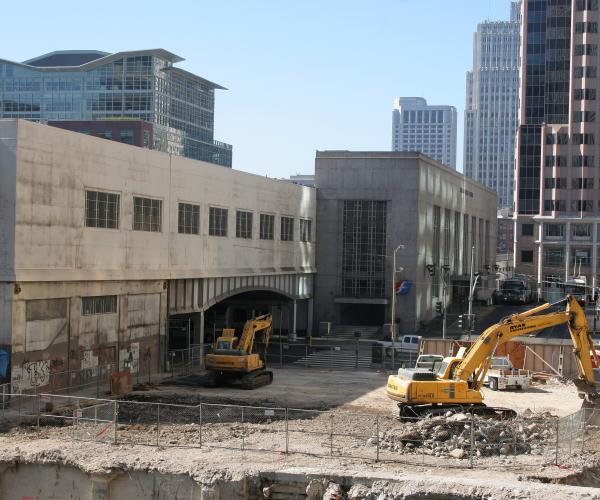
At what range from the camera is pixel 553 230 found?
480 feet

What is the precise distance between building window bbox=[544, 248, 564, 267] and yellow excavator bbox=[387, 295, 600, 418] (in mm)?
102756

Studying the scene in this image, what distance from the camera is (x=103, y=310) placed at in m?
52.9

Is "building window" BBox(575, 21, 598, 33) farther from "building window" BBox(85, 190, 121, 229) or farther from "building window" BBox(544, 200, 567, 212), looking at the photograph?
"building window" BBox(85, 190, 121, 229)

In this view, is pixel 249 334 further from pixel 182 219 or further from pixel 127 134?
pixel 127 134

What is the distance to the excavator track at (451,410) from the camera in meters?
42.3

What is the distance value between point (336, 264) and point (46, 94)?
5081 inches

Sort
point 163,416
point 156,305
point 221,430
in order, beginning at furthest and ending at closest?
point 156,305 → point 163,416 → point 221,430

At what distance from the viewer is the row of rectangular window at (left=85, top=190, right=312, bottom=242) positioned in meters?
51.8

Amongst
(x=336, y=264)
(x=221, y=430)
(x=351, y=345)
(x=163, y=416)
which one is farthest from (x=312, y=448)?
(x=336, y=264)

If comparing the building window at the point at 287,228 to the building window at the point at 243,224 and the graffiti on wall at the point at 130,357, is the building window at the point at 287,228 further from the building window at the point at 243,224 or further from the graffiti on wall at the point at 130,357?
the graffiti on wall at the point at 130,357

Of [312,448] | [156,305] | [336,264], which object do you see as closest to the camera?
[312,448]

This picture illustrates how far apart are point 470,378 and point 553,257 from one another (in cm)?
10654

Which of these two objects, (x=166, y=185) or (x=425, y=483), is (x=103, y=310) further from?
(x=425, y=483)

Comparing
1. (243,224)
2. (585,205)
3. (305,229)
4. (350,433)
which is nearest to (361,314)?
(305,229)
